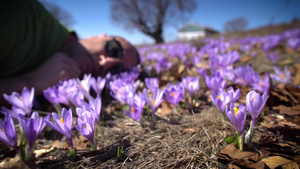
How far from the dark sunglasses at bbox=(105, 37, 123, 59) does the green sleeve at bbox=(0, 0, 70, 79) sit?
2.12ft

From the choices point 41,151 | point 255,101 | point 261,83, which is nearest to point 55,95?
point 41,151

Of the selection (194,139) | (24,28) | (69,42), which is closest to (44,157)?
(194,139)

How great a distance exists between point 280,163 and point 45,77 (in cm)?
170

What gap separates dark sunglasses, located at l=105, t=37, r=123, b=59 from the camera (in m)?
2.05

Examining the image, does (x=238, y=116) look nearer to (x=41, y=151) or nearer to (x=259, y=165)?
(x=259, y=165)

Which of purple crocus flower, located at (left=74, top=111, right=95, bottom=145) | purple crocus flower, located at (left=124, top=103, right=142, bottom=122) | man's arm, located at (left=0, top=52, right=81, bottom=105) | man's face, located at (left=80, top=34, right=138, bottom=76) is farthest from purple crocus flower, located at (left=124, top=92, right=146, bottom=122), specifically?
man's face, located at (left=80, top=34, right=138, bottom=76)

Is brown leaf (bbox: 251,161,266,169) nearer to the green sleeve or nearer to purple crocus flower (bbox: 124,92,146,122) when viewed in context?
purple crocus flower (bbox: 124,92,146,122)

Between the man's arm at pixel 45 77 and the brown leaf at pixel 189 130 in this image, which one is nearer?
the brown leaf at pixel 189 130

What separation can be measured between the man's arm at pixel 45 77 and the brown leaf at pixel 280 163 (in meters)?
1.52

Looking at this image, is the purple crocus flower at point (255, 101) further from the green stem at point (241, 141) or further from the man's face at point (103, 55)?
the man's face at point (103, 55)

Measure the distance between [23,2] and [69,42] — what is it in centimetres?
58

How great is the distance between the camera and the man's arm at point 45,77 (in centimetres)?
Answer: 142

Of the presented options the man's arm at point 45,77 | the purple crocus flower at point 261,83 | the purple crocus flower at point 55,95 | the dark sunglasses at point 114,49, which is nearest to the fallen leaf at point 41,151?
the purple crocus flower at point 55,95

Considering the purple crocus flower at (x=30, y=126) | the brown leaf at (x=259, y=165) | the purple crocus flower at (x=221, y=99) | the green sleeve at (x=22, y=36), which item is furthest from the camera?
the green sleeve at (x=22, y=36)
